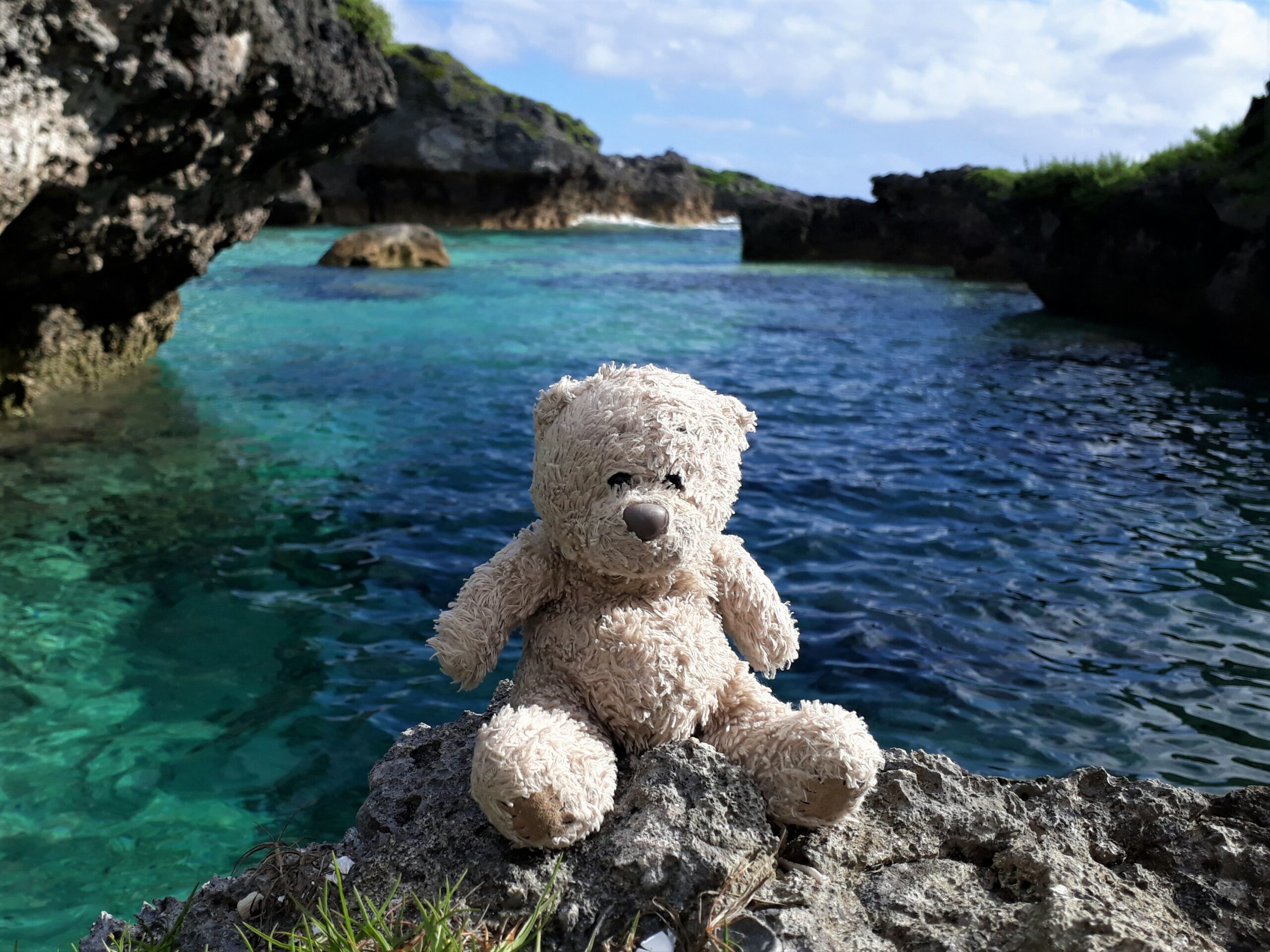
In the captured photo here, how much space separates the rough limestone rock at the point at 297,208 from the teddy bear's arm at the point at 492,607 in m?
36.6

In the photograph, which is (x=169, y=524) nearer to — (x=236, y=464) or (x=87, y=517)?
(x=87, y=517)

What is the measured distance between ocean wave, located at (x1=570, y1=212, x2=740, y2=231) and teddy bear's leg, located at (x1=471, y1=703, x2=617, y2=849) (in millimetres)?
47724

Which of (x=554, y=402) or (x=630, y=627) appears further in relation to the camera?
(x=554, y=402)

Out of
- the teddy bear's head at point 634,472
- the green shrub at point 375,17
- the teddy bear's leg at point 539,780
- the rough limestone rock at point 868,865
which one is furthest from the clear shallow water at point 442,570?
the green shrub at point 375,17

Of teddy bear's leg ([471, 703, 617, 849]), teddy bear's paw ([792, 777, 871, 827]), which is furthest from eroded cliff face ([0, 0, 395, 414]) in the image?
teddy bear's paw ([792, 777, 871, 827])

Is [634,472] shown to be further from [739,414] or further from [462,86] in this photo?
[462,86]

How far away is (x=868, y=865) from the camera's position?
2.37 meters

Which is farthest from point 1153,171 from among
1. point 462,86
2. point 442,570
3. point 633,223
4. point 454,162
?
point 633,223

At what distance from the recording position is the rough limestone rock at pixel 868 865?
2082 mm

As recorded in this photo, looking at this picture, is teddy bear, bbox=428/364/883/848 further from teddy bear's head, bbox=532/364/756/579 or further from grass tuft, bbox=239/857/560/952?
grass tuft, bbox=239/857/560/952

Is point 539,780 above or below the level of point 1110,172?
below

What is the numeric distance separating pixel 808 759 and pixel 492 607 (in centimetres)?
88

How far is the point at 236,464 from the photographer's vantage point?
7.50 m

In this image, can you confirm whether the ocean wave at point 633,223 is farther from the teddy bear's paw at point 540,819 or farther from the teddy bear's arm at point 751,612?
the teddy bear's paw at point 540,819
